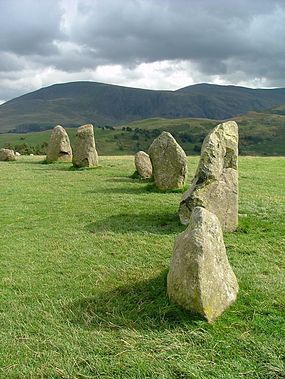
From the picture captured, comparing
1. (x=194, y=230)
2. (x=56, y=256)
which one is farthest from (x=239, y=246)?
(x=56, y=256)

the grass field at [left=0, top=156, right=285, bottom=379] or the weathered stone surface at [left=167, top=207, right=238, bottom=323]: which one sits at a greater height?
the weathered stone surface at [left=167, top=207, right=238, bottom=323]

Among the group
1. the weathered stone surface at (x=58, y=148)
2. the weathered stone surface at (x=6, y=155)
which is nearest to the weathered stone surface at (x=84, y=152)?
the weathered stone surface at (x=58, y=148)

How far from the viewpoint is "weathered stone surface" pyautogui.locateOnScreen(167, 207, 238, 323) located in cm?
625

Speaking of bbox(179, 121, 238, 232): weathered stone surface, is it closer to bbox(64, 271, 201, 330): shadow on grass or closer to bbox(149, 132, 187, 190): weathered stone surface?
bbox(64, 271, 201, 330): shadow on grass

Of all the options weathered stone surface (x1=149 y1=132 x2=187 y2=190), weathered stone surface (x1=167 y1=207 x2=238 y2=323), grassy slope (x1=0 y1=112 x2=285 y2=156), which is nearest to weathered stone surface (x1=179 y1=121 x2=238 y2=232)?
weathered stone surface (x1=167 y1=207 x2=238 y2=323)

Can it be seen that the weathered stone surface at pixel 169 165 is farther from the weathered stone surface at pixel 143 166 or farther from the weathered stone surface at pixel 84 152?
the weathered stone surface at pixel 84 152

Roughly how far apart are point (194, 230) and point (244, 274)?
6.86 ft

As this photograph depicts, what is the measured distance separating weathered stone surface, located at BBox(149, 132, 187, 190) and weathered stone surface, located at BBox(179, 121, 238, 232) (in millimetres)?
5681

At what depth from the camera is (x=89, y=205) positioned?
1475 centimetres

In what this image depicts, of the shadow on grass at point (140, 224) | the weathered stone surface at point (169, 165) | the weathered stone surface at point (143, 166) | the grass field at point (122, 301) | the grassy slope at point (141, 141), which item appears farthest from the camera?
the grassy slope at point (141, 141)

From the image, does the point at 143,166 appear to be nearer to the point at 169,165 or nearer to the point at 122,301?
the point at 169,165

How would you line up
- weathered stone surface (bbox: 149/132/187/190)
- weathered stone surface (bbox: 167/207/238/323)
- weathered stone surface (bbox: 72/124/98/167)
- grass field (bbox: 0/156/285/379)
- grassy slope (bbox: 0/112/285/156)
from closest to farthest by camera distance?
grass field (bbox: 0/156/285/379), weathered stone surface (bbox: 167/207/238/323), weathered stone surface (bbox: 149/132/187/190), weathered stone surface (bbox: 72/124/98/167), grassy slope (bbox: 0/112/285/156)

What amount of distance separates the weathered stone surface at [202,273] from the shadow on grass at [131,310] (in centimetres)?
24

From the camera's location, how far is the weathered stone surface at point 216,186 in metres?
11.2
